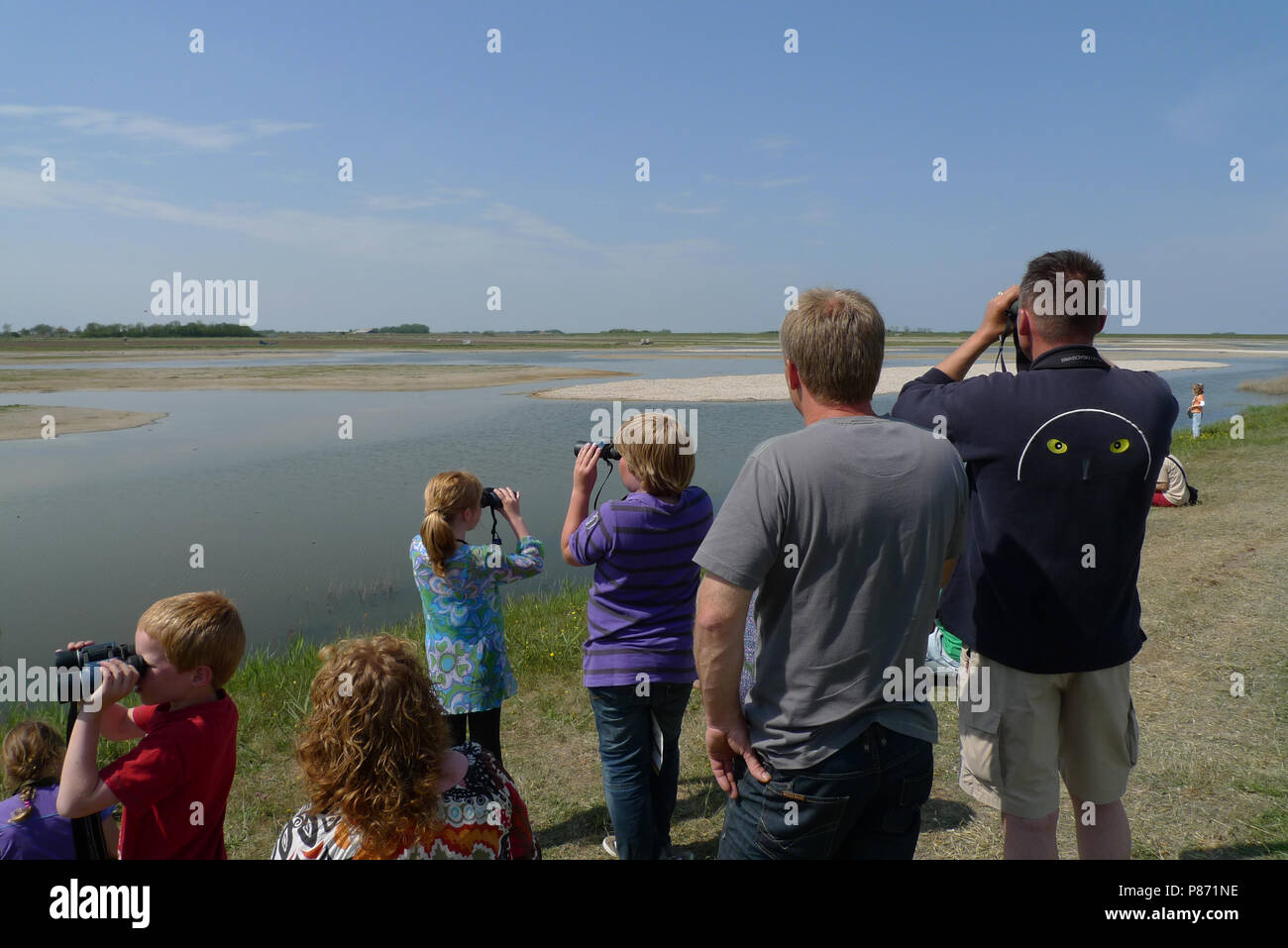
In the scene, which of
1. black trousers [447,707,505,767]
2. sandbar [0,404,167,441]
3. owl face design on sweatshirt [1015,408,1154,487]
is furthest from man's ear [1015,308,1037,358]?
sandbar [0,404,167,441]

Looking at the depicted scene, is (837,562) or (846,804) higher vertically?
(837,562)

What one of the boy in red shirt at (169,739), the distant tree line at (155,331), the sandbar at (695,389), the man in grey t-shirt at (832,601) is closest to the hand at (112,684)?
the boy in red shirt at (169,739)

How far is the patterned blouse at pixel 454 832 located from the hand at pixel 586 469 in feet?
4.70

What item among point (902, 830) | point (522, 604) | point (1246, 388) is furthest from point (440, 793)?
point (1246, 388)

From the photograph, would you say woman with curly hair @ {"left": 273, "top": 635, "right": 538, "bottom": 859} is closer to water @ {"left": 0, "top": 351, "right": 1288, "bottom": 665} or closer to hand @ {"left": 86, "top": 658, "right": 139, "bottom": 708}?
hand @ {"left": 86, "top": 658, "right": 139, "bottom": 708}

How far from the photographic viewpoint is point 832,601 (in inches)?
82.1

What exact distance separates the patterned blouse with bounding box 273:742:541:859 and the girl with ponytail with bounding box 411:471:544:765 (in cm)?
153

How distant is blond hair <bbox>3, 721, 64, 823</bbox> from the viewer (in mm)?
2695

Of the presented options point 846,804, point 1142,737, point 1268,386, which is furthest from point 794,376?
point 1268,386

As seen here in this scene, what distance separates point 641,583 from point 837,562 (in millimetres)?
1291

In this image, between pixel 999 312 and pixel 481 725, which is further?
pixel 481 725

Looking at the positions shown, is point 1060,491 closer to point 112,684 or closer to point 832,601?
point 832,601

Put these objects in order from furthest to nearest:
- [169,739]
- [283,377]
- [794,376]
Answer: [283,377], [169,739], [794,376]
